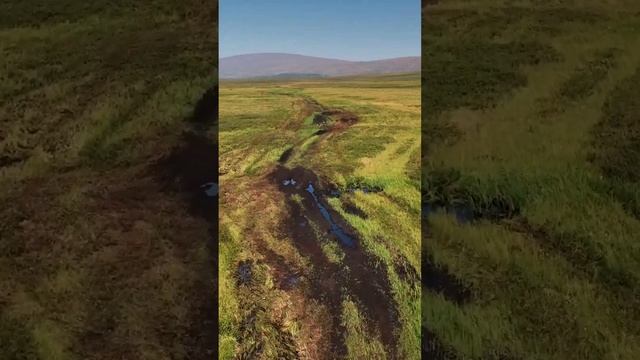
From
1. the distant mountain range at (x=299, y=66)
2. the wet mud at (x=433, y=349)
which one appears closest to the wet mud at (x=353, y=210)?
the wet mud at (x=433, y=349)

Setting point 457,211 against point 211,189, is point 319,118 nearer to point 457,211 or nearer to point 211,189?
point 211,189

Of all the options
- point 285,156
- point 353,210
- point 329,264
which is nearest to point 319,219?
point 353,210

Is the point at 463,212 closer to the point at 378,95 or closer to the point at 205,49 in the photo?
the point at 378,95

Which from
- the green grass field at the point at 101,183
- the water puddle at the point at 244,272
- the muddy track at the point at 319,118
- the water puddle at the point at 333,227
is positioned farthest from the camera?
the muddy track at the point at 319,118

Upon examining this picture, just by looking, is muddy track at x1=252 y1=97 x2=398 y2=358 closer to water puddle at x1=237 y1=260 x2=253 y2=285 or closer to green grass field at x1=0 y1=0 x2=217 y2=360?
water puddle at x1=237 y1=260 x2=253 y2=285

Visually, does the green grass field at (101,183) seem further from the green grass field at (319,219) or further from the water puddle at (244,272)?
the green grass field at (319,219)

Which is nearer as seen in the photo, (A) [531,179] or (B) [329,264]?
(B) [329,264]
